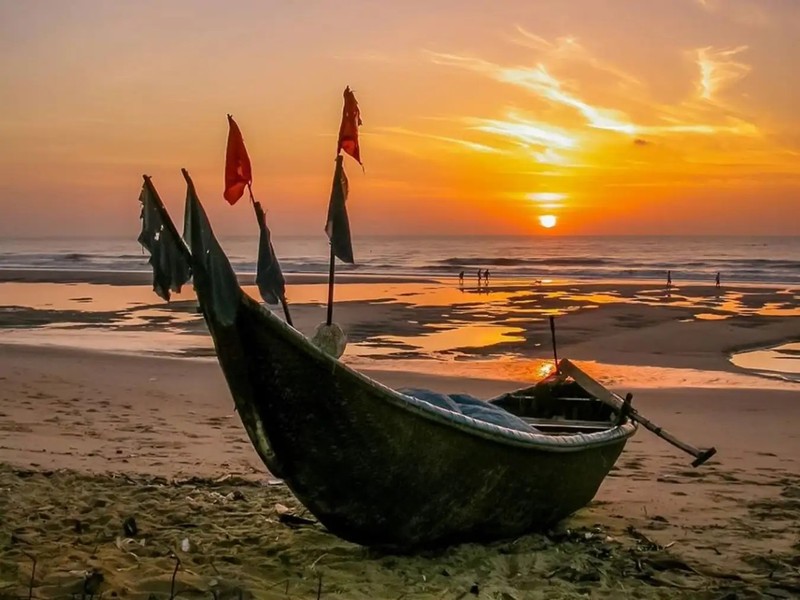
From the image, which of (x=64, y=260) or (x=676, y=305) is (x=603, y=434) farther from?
(x=64, y=260)

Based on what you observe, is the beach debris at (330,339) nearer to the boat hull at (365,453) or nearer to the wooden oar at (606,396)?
the boat hull at (365,453)

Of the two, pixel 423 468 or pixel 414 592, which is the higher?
pixel 423 468

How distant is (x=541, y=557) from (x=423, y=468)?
1.34 metres

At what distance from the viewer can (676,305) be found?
29562mm

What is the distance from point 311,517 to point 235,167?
3144mm

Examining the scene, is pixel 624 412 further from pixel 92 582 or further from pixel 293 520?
pixel 92 582

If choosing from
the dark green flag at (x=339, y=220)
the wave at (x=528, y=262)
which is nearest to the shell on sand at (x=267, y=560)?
the dark green flag at (x=339, y=220)

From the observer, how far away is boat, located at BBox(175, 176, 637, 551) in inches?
191

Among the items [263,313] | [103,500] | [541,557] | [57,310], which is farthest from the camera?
Result: [57,310]

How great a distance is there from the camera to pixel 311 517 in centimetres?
695

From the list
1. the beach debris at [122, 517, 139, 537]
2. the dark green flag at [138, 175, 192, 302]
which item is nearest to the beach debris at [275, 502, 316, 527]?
the beach debris at [122, 517, 139, 537]

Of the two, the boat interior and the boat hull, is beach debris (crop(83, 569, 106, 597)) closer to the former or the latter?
the boat hull

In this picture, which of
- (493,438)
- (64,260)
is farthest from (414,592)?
(64,260)

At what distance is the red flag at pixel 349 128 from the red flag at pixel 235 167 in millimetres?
759
